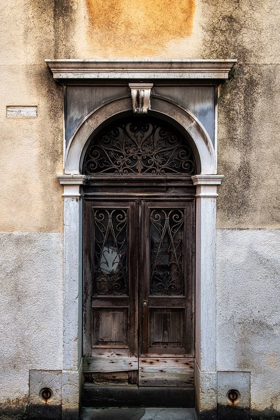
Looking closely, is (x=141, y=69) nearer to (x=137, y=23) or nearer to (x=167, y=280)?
(x=137, y=23)

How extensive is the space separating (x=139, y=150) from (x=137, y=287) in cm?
163

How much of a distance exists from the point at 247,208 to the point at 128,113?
5.67ft

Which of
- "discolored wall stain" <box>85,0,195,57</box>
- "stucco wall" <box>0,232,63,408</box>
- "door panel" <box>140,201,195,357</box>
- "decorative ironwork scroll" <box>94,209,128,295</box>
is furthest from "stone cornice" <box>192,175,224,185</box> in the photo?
"stucco wall" <box>0,232,63,408</box>

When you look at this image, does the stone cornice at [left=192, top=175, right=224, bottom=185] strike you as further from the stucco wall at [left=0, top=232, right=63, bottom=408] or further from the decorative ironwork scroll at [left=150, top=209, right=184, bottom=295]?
the stucco wall at [left=0, top=232, right=63, bottom=408]

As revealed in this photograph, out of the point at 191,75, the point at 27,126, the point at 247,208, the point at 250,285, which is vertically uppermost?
the point at 191,75

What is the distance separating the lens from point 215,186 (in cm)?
418

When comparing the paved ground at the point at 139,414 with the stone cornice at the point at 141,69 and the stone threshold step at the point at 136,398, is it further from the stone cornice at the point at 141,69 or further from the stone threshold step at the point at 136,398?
the stone cornice at the point at 141,69

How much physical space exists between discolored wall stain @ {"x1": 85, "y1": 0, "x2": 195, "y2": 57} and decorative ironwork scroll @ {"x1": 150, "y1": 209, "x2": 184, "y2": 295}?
74.4 inches

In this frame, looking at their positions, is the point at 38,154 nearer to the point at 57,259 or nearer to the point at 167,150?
the point at 57,259

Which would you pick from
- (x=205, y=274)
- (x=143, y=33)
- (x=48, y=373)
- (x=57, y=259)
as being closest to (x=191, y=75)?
(x=143, y=33)

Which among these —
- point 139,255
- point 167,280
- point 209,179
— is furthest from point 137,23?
point 167,280

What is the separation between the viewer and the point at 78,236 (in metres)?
4.20

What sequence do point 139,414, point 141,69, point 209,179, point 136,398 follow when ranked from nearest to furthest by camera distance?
1. point 141,69
2. point 209,179
3. point 139,414
4. point 136,398

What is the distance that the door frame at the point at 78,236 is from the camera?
4145mm
